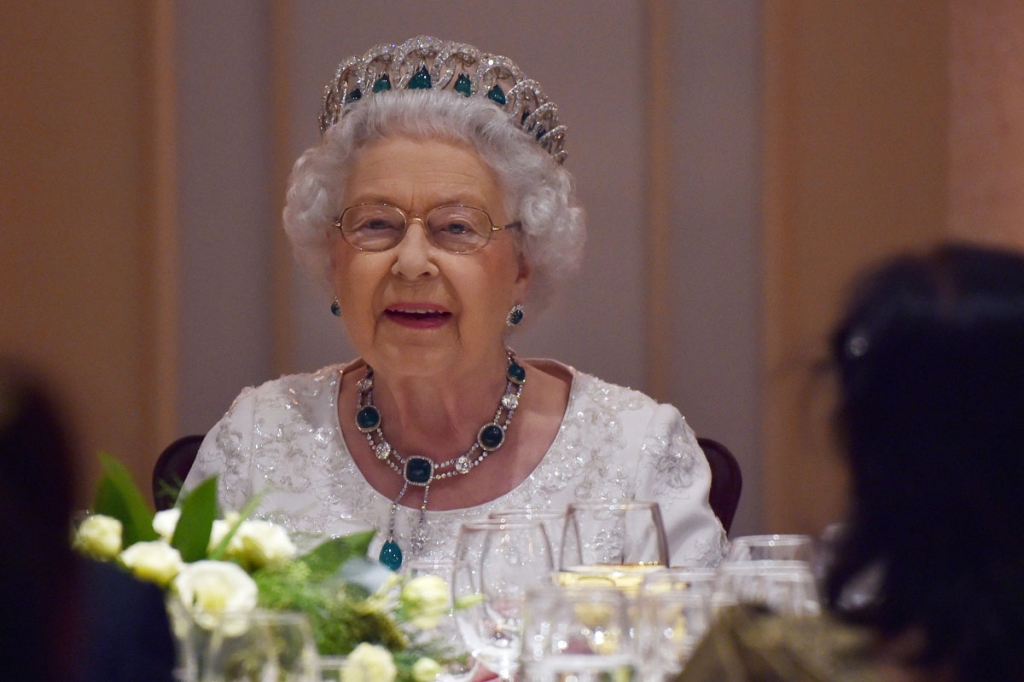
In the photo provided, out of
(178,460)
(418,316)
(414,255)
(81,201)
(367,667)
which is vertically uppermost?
(81,201)

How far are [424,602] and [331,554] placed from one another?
113 mm

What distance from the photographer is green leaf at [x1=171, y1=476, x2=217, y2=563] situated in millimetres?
1294

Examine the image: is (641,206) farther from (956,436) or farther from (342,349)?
(956,436)

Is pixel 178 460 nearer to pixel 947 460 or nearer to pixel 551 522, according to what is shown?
A: pixel 551 522

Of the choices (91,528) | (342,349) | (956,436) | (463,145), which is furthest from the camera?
(342,349)

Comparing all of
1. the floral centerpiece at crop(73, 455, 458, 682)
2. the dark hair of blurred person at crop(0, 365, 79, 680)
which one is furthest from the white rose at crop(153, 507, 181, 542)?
the dark hair of blurred person at crop(0, 365, 79, 680)

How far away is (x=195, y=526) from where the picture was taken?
4.25ft

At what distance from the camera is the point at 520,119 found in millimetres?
2758

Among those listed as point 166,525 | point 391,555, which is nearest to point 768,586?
point 166,525

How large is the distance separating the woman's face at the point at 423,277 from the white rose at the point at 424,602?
1249 mm

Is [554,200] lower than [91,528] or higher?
higher

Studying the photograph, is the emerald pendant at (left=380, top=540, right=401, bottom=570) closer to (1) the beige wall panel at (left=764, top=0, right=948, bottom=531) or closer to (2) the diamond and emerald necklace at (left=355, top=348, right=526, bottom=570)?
(2) the diamond and emerald necklace at (left=355, top=348, right=526, bottom=570)

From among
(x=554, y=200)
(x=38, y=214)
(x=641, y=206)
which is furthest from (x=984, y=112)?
(x=38, y=214)

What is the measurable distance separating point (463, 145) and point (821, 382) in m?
1.84
